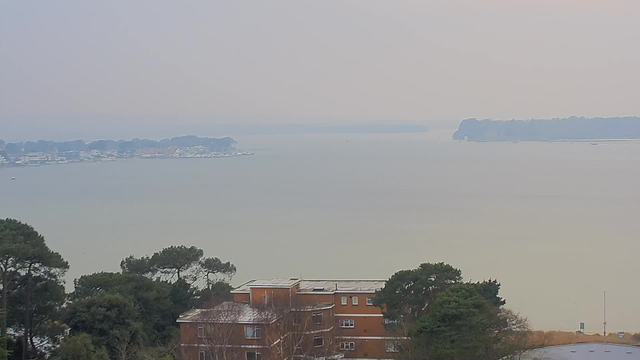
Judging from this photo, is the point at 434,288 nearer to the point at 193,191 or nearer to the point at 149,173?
the point at 193,191

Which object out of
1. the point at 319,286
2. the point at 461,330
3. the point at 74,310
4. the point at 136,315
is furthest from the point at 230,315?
the point at 461,330

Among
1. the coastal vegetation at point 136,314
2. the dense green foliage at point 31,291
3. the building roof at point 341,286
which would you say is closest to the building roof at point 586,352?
the coastal vegetation at point 136,314

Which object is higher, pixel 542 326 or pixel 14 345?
pixel 14 345

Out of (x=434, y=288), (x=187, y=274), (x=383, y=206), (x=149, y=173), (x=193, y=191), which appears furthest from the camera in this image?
(x=149, y=173)

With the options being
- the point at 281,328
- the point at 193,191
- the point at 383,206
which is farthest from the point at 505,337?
the point at 193,191

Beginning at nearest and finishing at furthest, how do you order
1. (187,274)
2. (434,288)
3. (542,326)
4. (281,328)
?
(281,328)
(434,288)
(187,274)
(542,326)

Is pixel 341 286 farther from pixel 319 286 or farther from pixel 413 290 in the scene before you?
pixel 413 290
